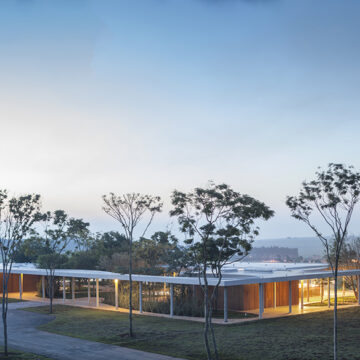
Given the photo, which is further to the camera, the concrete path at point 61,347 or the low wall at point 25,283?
the low wall at point 25,283

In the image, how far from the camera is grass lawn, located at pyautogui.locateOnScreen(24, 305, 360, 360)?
59.4ft

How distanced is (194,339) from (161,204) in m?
6.53

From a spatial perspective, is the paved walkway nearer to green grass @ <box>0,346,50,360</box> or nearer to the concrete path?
the concrete path

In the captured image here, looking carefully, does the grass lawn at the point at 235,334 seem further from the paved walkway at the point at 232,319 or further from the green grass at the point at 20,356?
the green grass at the point at 20,356

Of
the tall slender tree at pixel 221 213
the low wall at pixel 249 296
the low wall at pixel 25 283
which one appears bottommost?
the low wall at pixel 25 283

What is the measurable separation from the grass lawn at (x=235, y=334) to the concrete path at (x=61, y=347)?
71 cm

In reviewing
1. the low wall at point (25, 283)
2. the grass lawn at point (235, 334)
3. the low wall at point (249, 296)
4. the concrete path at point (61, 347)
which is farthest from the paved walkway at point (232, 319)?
the concrete path at point (61, 347)

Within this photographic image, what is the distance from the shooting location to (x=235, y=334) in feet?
72.0

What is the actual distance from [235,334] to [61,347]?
7636 mm

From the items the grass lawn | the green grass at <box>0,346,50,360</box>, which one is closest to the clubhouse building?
the grass lawn

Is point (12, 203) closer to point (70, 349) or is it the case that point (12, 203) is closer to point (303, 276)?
point (70, 349)

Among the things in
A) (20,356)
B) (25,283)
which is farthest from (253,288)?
(25,283)

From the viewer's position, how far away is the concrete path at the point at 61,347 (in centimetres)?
1796

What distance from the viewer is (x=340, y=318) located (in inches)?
1045
